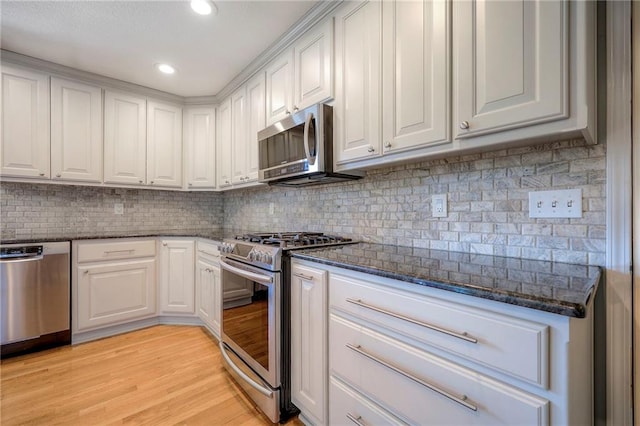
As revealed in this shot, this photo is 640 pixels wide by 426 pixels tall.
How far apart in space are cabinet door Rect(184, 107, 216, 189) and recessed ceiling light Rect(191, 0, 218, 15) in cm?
141

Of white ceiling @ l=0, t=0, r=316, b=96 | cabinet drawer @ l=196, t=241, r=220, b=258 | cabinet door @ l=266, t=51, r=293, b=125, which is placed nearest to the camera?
white ceiling @ l=0, t=0, r=316, b=96

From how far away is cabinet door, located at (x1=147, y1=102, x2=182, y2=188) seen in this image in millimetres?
3023

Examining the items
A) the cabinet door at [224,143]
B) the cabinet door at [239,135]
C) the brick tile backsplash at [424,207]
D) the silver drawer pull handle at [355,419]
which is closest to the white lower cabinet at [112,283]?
the brick tile backsplash at [424,207]

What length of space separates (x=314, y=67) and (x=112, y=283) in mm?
2593

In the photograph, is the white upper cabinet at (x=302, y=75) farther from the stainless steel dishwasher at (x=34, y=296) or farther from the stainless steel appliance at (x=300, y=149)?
the stainless steel dishwasher at (x=34, y=296)

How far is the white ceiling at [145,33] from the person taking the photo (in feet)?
5.98

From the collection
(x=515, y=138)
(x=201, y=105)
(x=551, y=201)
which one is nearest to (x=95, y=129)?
(x=201, y=105)

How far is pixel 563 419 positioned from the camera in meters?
0.69

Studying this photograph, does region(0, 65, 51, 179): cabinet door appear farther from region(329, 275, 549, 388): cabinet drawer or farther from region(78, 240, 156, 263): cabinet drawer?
region(329, 275, 549, 388): cabinet drawer

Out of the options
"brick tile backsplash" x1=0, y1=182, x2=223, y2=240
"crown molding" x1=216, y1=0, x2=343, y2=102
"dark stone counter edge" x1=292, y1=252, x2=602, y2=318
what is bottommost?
"dark stone counter edge" x1=292, y1=252, x2=602, y2=318

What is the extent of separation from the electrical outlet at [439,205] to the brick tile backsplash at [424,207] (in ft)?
0.09

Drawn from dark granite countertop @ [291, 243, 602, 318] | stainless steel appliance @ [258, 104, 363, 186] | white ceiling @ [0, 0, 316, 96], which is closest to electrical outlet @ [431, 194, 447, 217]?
dark granite countertop @ [291, 243, 602, 318]

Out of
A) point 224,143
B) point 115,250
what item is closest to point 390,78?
point 224,143

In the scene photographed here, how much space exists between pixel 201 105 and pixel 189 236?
1.46m
